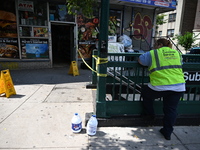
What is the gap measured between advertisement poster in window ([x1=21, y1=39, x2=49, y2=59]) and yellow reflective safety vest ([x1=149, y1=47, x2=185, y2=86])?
695 centimetres

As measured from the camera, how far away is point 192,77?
3186 millimetres

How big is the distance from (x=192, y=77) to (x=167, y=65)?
3.11 feet

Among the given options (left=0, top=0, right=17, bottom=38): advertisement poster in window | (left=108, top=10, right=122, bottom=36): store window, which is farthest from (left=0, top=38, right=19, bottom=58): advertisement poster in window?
(left=108, top=10, right=122, bottom=36): store window

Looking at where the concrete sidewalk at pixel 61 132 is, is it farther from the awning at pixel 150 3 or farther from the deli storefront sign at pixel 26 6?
the awning at pixel 150 3

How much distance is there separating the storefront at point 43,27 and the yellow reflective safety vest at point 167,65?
6.22 meters

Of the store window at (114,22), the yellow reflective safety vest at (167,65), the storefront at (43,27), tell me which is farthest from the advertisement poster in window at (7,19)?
the yellow reflective safety vest at (167,65)

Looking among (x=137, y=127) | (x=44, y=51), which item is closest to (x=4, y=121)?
(x=137, y=127)

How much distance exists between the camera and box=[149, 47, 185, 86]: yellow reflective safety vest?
262cm

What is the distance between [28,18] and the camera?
7906 mm

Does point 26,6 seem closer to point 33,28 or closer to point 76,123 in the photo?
point 33,28

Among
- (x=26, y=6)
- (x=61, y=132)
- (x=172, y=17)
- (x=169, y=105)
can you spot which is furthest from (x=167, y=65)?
(x=172, y=17)

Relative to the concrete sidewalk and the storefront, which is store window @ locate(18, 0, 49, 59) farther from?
the concrete sidewalk

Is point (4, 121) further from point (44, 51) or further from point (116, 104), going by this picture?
point (44, 51)

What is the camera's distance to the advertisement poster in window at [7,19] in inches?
296
